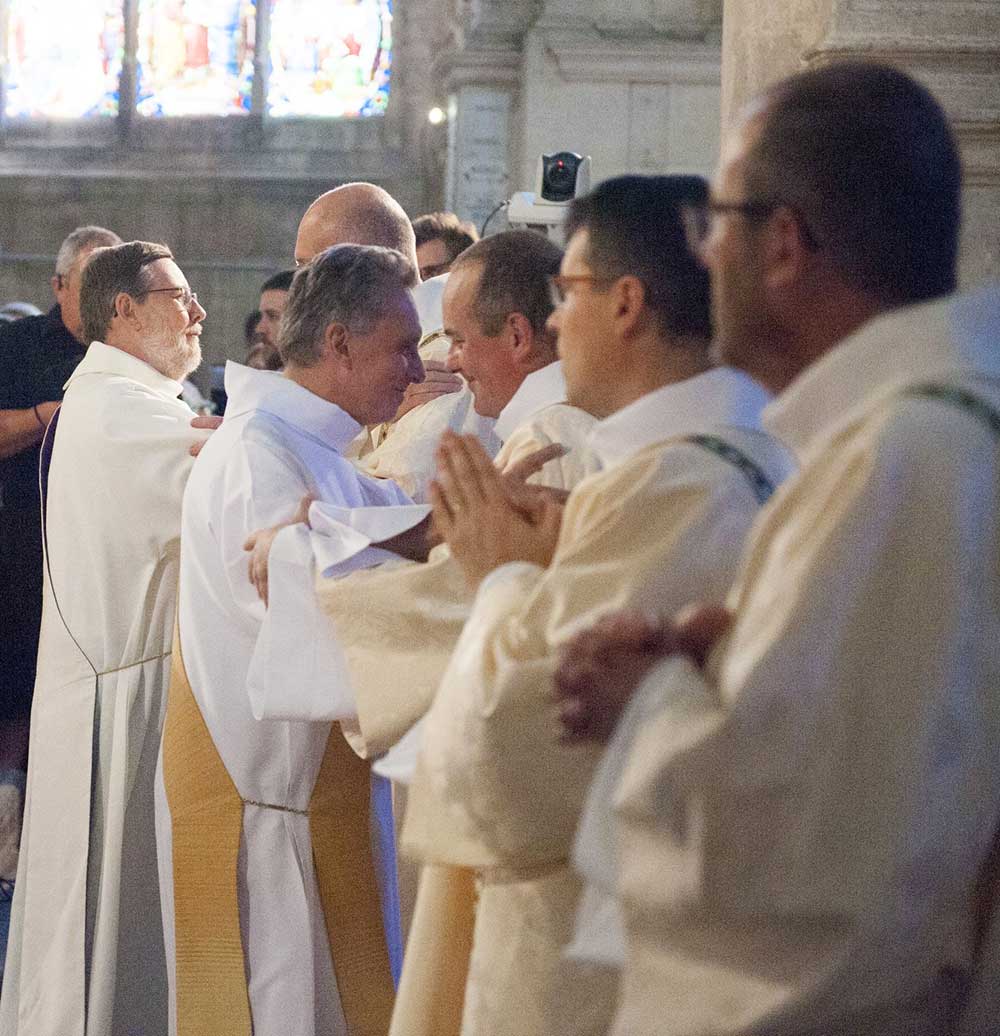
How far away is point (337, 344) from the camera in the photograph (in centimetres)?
330

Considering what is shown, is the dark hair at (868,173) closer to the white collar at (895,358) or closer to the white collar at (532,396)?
the white collar at (895,358)

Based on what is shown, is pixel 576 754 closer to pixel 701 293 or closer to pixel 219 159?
pixel 701 293

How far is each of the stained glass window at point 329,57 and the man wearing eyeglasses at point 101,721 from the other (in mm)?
9780

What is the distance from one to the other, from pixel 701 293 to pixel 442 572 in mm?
777

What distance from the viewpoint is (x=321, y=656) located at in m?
2.82

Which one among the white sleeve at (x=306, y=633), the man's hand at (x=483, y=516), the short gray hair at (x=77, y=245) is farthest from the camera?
the short gray hair at (x=77, y=245)

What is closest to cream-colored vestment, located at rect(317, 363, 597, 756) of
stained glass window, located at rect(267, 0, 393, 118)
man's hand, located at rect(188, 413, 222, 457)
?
man's hand, located at rect(188, 413, 222, 457)

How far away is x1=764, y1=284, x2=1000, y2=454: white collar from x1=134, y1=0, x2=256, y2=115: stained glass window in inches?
500

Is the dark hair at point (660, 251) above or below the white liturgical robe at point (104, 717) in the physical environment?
above

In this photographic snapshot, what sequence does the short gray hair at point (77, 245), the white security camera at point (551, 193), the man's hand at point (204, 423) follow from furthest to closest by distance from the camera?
the short gray hair at point (77, 245) < the white security camera at point (551, 193) < the man's hand at point (204, 423)

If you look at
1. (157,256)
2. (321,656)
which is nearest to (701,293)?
(321,656)

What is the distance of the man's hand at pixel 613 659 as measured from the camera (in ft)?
4.84

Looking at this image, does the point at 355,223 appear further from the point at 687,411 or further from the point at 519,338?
the point at 687,411

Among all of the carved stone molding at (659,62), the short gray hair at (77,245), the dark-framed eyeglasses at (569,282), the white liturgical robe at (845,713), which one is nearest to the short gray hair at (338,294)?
the dark-framed eyeglasses at (569,282)
